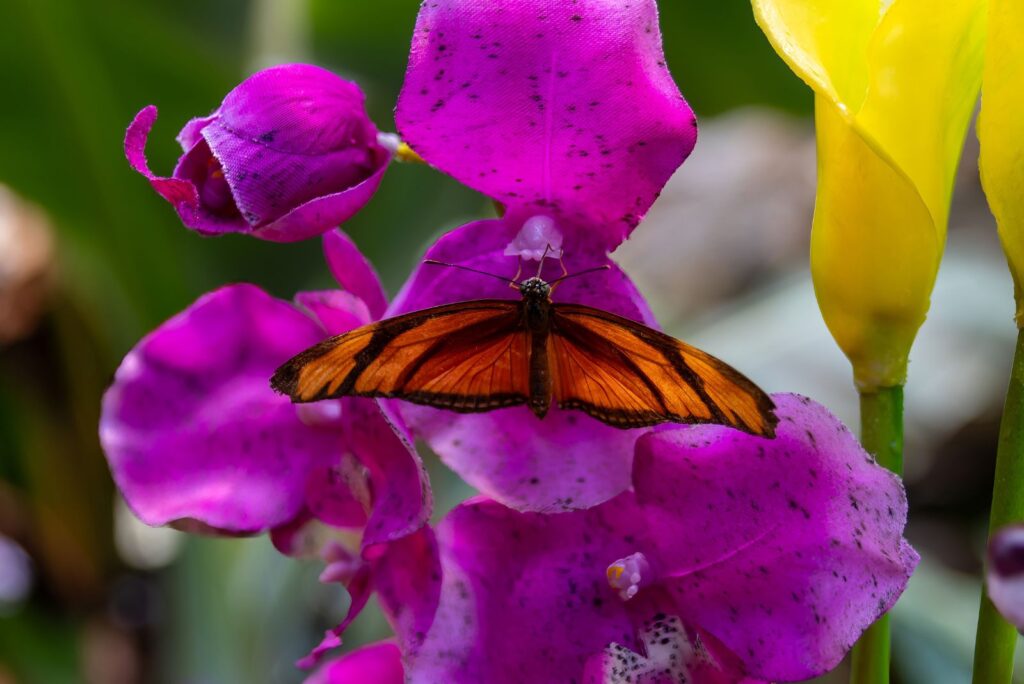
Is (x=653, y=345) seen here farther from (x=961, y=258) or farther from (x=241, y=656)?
(x=961, y=258)

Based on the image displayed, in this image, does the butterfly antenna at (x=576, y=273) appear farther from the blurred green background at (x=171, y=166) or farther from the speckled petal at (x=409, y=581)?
the blurred green background at (x=171, y=166)

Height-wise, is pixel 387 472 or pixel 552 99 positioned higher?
pixel 552 99

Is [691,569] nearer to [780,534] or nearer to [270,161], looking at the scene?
[780,534]

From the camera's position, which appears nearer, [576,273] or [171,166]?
[576,273]

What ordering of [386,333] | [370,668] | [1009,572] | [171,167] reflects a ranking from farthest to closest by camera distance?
[171,167] < [370,668] < [386,333] < [1009,572]

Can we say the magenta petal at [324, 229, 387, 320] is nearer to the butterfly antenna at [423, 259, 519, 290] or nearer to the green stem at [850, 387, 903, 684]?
the butterfly antenna at [423, 259, 519, 290]

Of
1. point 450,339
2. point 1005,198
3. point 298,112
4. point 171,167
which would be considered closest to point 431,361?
point 450,339

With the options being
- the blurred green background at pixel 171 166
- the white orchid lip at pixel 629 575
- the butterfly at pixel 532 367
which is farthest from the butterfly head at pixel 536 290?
the blurred green background at pixel 171 166
